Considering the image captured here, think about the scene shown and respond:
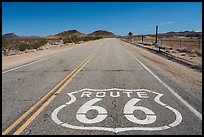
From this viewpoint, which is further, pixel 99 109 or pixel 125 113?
pixel 99 109

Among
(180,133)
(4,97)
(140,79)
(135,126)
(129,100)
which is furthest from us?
(140,79)

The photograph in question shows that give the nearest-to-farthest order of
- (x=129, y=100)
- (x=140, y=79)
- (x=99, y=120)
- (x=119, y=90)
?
(x=99, y=120) < (x=129, y=100) < (x=119, y=90) < (x=140, y=79)

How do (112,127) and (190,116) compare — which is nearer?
(112,127)

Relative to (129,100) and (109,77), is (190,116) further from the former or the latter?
(109,77)

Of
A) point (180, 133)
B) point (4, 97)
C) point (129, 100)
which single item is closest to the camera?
point (180, 133)

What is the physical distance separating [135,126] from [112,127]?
18.2 inches

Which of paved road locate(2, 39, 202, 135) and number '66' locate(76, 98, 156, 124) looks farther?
number '66' locate(76, 98, 156, 124)

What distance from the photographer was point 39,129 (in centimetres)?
443

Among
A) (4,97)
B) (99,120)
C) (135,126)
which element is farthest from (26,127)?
(4,97)

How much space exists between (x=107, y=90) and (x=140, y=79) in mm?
2363

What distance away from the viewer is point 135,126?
452 cm

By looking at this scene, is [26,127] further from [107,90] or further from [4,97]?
[107,90]

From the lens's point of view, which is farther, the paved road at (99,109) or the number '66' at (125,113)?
the number '66' at (125,113)

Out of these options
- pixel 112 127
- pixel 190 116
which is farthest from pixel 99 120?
pixel 190 116
